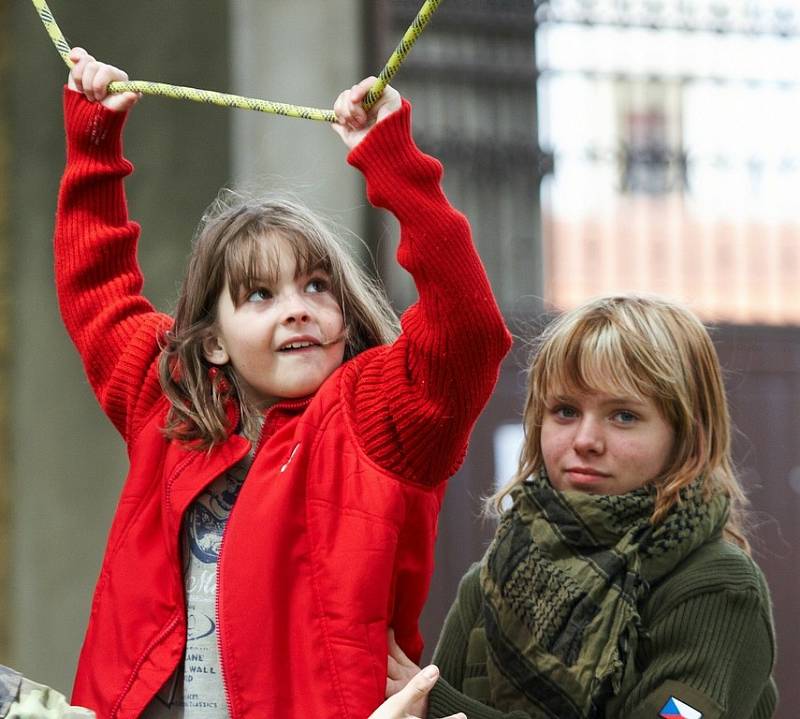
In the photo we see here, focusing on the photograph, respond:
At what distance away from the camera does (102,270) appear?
2.27 meters

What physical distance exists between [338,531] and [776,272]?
157 inches

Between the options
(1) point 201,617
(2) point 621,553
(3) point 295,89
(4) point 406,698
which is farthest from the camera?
(3) point 295,89

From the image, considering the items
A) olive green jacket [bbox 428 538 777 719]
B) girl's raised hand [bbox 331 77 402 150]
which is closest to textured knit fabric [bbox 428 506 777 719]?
olive green jacket [bbox 428 538 777 719]

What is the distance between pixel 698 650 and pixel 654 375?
417mm

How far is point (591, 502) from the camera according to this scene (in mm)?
2229

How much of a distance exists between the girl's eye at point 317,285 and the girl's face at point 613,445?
1.47ft

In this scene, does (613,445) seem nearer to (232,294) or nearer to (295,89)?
(232,294)

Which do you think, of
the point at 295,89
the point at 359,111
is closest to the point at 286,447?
the point at 359,111

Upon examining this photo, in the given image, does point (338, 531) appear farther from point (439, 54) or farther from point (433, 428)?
point (439, 54)

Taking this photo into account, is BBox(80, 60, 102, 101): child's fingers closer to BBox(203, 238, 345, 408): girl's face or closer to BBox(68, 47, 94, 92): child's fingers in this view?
BBox(68, 47, 94, 92): child's fingers

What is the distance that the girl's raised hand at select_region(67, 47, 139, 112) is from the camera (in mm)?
2184

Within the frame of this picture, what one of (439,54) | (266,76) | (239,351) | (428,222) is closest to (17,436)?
(266,76)

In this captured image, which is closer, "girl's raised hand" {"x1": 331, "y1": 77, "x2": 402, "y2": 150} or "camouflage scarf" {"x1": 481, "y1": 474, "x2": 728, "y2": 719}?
"girl's raised hand" {"x1": 331, "y1": 77, "x2": 402, "y2": 150}

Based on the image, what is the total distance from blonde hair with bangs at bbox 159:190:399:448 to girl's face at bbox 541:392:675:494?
0.34m
